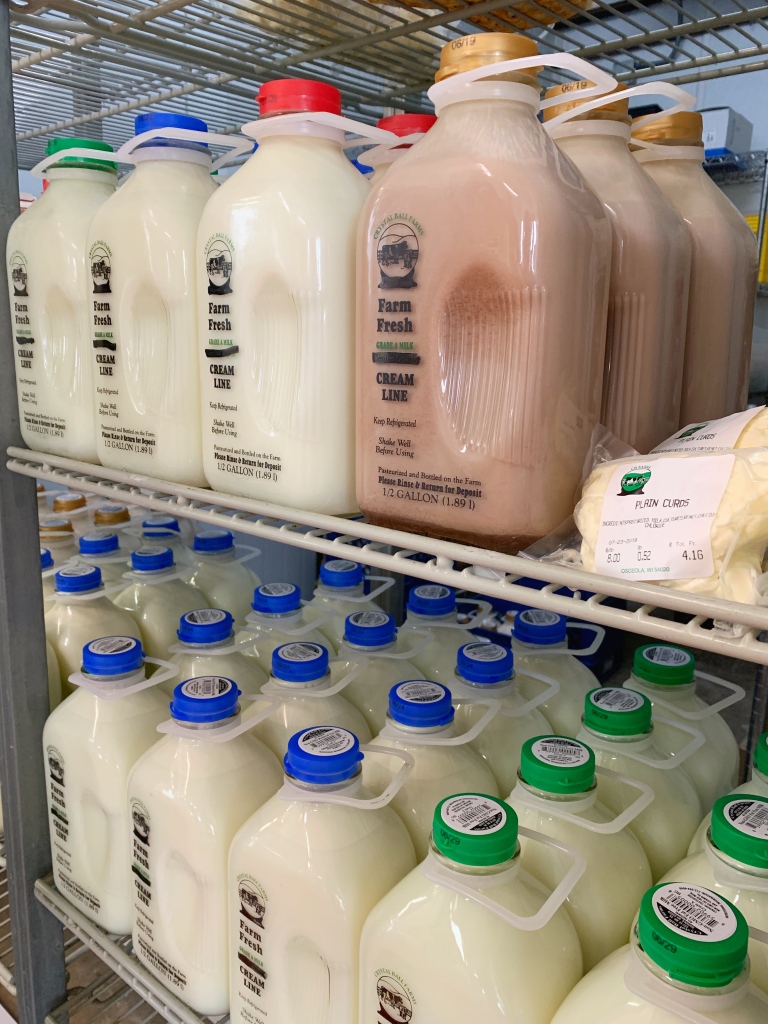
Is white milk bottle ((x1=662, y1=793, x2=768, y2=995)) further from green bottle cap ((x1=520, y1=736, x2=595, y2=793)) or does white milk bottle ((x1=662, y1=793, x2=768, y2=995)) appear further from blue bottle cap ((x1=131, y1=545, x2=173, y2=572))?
blue bottle cap ((x1=131, y1=545, x2=173, y2=572))

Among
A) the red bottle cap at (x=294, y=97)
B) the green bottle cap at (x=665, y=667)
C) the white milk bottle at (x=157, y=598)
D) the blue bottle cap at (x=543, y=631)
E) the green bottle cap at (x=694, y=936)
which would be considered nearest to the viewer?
the green bottle cap at (x=694, y=936)

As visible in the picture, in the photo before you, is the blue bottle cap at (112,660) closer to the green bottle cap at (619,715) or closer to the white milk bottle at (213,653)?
the white milk bottle at (213,653)

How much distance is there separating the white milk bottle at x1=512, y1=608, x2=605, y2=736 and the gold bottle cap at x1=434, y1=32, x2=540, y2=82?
635 millimetres

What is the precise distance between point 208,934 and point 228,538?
665 millimetres

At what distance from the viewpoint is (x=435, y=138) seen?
614 mm

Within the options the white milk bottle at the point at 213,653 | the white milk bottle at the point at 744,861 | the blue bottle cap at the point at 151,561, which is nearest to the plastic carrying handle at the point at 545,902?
the white milk bottle at the point at 744,861

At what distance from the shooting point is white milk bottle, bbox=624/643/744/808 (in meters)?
0.87

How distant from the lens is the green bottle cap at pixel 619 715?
790 millimetres

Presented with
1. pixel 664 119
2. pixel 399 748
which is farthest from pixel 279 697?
pixel 664 119

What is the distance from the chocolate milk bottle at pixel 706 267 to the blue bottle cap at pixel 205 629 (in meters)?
0.61

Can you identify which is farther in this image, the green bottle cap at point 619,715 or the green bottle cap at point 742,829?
the green bottle cap at point 619,715

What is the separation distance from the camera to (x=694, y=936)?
0.52 m

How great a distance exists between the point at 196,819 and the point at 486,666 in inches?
13.8

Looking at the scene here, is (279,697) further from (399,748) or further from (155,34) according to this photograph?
(155,34)
